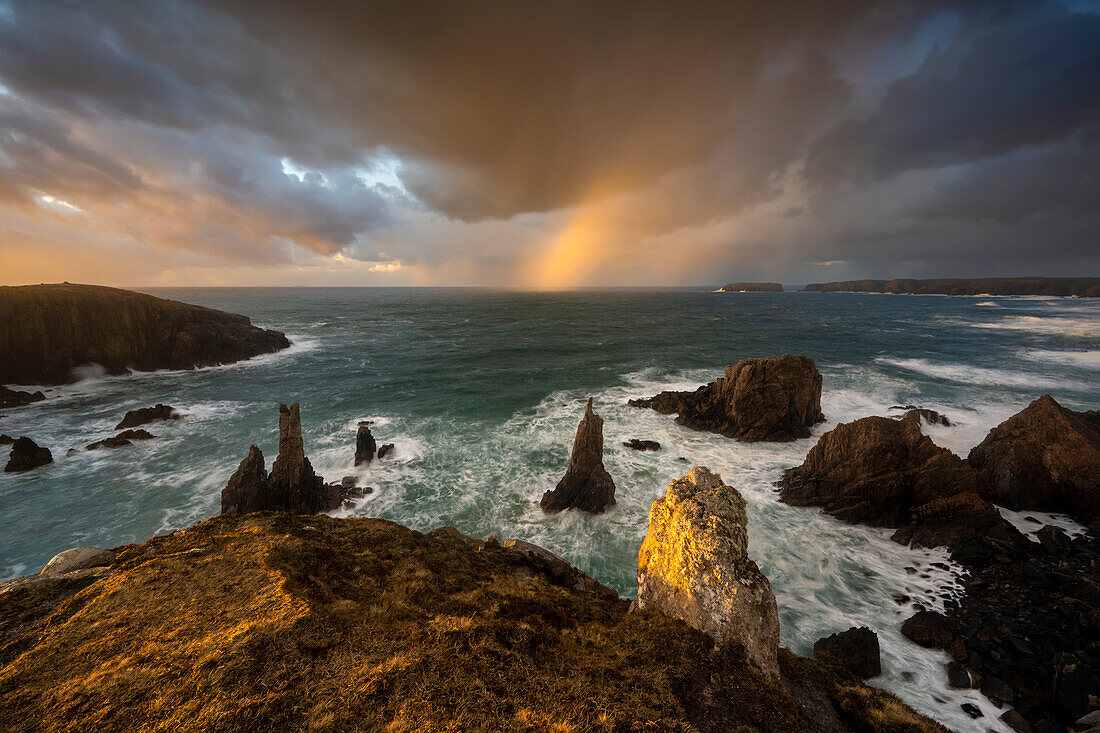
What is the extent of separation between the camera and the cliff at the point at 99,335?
45.1m

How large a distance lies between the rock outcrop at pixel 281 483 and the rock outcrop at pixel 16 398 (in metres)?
41.7

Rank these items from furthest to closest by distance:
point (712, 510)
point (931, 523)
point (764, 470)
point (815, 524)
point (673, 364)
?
point (673, 364)
point (764, 470)
point (815, 524)
point (931, 523)
point (712, 510)

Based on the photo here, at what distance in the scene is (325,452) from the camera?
94.5 feet

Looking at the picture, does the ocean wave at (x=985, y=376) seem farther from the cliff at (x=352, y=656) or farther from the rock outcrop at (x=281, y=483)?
the rock outcrop at (x=281, y=483)

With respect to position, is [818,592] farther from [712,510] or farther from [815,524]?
[712,510]

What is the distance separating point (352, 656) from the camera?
6.89 meters

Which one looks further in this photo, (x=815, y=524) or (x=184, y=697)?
(x=815, y=524)

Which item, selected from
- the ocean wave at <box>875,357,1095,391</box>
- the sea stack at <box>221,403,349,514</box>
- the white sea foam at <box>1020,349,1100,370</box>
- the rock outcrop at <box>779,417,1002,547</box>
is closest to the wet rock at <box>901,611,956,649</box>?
the rock outcrop at <box>779,417,1002,547</box>

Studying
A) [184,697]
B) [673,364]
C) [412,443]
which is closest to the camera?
[184,697]

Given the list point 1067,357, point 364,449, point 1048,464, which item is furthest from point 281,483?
point 1067,357

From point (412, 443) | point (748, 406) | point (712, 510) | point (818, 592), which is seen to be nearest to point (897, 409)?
point (748, 406)

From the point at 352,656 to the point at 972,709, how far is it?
57.7ft

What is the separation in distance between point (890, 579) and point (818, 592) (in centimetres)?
355

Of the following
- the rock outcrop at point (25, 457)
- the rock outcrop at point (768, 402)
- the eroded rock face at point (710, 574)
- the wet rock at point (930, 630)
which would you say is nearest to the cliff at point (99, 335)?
the rock outcrop at point (25, 457)
